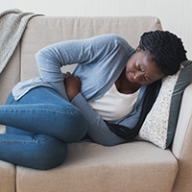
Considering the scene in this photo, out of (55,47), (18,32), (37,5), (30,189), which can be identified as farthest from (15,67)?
(30,189)

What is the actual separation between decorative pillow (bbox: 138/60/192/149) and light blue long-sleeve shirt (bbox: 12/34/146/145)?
0.11 metres

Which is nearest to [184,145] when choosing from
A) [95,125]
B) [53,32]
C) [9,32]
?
[95,125]

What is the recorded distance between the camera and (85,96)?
1.51 metres

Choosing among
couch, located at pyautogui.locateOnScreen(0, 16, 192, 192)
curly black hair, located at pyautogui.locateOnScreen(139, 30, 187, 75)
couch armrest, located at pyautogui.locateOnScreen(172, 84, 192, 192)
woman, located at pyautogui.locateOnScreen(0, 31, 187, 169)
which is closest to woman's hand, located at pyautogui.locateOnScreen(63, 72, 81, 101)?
woman, located at pyautogui.locateOnScreen(0, 31, 187, 169)

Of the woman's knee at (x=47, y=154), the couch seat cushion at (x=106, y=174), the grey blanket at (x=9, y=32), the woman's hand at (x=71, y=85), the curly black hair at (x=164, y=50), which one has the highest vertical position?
the curly black hair at (x=164, y=50)

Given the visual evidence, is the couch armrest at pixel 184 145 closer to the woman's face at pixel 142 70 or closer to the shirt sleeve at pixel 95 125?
the woman's face at pixel 142 70

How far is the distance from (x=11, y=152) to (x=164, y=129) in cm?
61

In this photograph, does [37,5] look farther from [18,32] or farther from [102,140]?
[102,140]

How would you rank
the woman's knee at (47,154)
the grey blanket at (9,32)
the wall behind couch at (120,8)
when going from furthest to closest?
the wall behind couch at (120,8)
the grey blanket at (9,32)
the woman's knee at (47,154)

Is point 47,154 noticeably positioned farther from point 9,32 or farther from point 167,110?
point 9,32

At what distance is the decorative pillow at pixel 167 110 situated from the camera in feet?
4.61

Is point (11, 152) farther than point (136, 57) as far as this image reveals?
No

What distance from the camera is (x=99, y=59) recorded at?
4.92ft

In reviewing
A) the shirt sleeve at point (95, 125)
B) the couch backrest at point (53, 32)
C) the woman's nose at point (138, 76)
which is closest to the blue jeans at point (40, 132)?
the shirt sleeve at point (95, 125)
